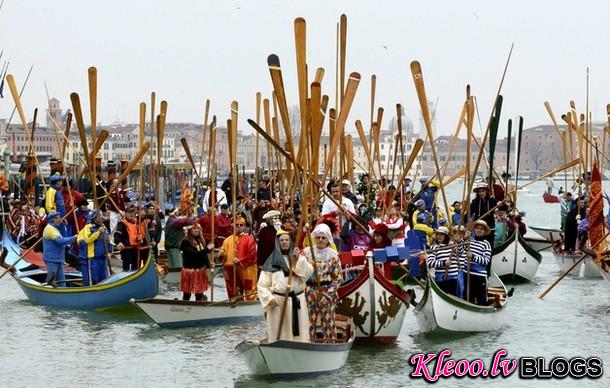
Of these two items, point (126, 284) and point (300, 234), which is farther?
point (126, 284)

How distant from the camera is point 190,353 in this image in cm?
1606

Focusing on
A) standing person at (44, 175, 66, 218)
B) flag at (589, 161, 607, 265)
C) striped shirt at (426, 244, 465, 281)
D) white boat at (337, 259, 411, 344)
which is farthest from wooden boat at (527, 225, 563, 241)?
white boat at (337, 259, 411, 344)

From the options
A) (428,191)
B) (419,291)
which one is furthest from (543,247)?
(419,291)

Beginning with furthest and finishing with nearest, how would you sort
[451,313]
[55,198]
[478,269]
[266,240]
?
[55,198] < [266,240] < [478,269] < [451,313]

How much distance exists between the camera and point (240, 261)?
17.6 meters

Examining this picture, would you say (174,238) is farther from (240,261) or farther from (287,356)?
(287,356)

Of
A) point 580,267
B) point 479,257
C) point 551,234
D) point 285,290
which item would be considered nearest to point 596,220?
point 479,257

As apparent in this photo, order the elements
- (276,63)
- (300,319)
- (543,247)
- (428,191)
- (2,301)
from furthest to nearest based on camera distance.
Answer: (543,247) → (428,191) → (2,301) → (276,63) → (300,319)

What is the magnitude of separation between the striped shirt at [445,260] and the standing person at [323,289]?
8.42 ft

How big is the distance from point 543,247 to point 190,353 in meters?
16.0

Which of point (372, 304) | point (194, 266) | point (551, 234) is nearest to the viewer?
point (372, 304)

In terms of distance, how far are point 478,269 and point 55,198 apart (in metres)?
8.59

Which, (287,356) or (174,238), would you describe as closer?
(287,356)

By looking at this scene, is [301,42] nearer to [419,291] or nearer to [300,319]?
[300,319]
